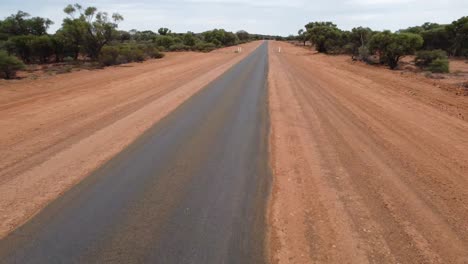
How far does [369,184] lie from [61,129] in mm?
9160

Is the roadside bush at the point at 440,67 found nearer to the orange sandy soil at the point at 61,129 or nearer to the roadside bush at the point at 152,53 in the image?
the orange sandy soil at the point at 61,129

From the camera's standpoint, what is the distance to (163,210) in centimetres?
636

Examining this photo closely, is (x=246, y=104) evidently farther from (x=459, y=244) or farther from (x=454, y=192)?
(x=459, y=244)

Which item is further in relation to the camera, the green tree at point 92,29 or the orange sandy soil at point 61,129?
the green tree at point 92,29

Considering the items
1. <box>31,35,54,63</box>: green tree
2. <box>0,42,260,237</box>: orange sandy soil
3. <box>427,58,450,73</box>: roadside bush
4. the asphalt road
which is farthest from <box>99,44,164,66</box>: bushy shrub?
the asphalt road

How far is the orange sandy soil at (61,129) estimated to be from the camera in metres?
7.16

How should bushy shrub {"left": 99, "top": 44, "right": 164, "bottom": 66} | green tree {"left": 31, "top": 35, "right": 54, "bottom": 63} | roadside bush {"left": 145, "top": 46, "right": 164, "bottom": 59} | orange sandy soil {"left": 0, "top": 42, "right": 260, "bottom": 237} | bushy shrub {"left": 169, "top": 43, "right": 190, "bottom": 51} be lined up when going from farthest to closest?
1. bushy shrub {"left": 169, "top": 43, "right": 190, "bottom": 51}
2. roadside bush {"left": 145, "top": 46, "right": 164, "bottom": 59}
3. green tree {"left": 31, "top": 35, "right": 54, "bottom": 63}
4. bushy shrub {"left": 99, "top": 44, "right": 164, "bottom": 66}
5. orange sandy soil {"left": 0, "top": 42, "right": 260, "bottom": 237}

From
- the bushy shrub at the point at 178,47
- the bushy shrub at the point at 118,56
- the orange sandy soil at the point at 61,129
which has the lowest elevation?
the bushy shrub at the point at 178,47

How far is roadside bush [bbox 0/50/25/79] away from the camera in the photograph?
26.9 m

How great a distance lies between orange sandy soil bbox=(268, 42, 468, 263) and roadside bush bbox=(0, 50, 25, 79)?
2215cm

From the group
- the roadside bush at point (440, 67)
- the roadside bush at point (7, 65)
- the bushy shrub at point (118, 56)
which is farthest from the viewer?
the bushy shrub at point (118, 56)

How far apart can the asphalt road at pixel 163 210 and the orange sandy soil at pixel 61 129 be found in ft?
1.57

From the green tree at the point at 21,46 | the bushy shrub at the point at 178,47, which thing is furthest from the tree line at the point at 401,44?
the green tree at the point at 21,46

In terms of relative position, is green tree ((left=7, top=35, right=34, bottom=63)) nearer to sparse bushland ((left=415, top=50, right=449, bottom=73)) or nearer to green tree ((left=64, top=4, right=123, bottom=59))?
green tree ((left=64, top=4, right=123, bottom=59))
